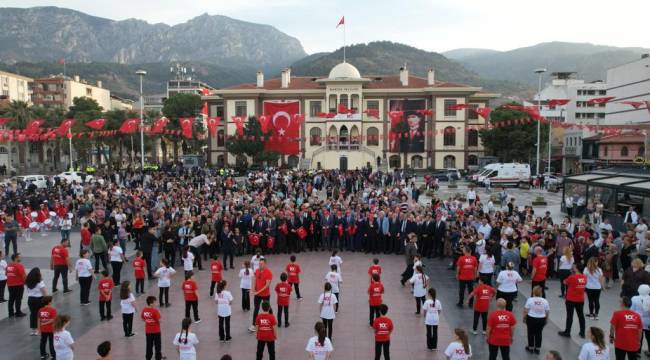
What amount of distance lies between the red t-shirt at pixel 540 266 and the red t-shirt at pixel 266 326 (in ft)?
21.8

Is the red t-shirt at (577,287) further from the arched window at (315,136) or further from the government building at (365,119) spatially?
the arched window at (315,136)

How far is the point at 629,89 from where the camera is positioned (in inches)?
2356

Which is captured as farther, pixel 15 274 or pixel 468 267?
pixel 468 267

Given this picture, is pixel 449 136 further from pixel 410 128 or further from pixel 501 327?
pixel 501 327

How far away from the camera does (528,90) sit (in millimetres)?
Answer: 155625

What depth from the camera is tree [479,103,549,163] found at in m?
51.4

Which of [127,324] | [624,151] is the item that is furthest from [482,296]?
[624,151]

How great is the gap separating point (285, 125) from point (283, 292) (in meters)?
49.1

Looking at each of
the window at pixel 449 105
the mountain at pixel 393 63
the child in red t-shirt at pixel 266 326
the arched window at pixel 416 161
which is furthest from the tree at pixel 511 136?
the mountain at pixel 393 63

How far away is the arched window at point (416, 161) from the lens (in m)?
58.3

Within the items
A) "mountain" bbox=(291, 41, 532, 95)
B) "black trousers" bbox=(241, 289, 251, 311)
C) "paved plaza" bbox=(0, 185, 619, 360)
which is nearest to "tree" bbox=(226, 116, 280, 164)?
"paved plaza" bbox=(0, 185, 619, 360)

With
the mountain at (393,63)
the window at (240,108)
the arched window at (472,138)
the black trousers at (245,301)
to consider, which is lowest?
the black trousers at (245,301)

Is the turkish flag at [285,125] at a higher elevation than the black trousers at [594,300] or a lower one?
higher

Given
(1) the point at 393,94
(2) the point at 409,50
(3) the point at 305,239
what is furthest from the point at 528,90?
(3) the point at 305,239
